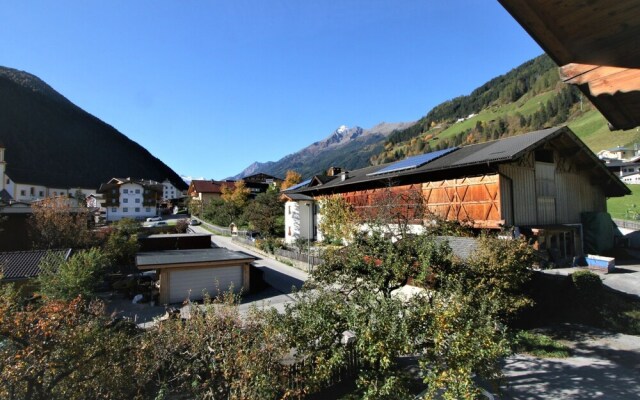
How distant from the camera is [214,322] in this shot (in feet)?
25.6

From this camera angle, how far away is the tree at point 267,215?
43.3m

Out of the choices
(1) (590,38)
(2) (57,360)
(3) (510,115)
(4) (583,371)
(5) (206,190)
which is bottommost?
(4) (583,371)

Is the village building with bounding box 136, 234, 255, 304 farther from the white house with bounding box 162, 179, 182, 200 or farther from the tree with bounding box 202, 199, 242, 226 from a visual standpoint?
the white house with bounding box 162, 179, 182, 200

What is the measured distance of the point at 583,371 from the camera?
9.43m

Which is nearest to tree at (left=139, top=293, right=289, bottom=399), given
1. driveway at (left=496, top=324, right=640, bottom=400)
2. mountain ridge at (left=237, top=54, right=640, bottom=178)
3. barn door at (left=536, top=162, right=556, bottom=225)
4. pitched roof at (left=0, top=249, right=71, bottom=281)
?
driveway at (left=496, top=324, right=640, bottom=400)

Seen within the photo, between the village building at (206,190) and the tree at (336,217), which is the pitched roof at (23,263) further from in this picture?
the village building at (206,190)

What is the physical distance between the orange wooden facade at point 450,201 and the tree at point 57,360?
48.7 feet

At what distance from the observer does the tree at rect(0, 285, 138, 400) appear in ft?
17.6

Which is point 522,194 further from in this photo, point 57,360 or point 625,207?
point 625,207

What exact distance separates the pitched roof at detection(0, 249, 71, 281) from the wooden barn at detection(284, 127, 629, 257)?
2057 centimetres

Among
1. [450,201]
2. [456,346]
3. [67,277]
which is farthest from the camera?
[450,201]

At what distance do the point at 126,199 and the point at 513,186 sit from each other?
257ft

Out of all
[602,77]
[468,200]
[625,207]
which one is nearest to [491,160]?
[468,200]

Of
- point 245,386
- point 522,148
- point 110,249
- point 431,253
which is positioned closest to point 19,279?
point 110,249
